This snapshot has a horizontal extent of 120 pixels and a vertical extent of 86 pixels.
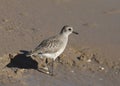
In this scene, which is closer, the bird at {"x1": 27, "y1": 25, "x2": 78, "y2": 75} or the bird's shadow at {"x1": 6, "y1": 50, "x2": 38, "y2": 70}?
the bird at {"x1": 27, "y1": 25, "x2": 78, "y2": 75}

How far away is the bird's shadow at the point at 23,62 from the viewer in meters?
11.8

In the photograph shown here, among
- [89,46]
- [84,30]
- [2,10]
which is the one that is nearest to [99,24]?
[84,30]

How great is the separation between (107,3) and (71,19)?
144 centimetres

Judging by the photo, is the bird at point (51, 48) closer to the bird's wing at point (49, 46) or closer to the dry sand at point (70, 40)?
the bird's wing at point (49, 46)

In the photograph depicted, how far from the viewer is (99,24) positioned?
46.6 feet

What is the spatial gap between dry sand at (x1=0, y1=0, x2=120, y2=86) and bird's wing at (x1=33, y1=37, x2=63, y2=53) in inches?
17.9

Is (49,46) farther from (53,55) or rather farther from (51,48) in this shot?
(53,55)

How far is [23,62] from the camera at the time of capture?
12000mm

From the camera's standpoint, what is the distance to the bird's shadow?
11.8m

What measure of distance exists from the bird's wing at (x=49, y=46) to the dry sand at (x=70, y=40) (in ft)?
1.50

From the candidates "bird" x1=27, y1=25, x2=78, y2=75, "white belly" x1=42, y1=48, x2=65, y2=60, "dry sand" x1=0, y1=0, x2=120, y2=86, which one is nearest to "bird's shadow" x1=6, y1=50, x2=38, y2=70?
"dry sand" x1=0, y1=0, x2=120, y2=86

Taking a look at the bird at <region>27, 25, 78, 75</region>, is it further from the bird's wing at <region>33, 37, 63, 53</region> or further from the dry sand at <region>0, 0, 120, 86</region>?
the dry sand at <region>0, 0, 120, 86</region>

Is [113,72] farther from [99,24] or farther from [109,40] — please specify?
[99,24]

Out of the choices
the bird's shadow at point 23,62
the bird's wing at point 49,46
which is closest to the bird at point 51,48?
the bird's wing at point 49,46
